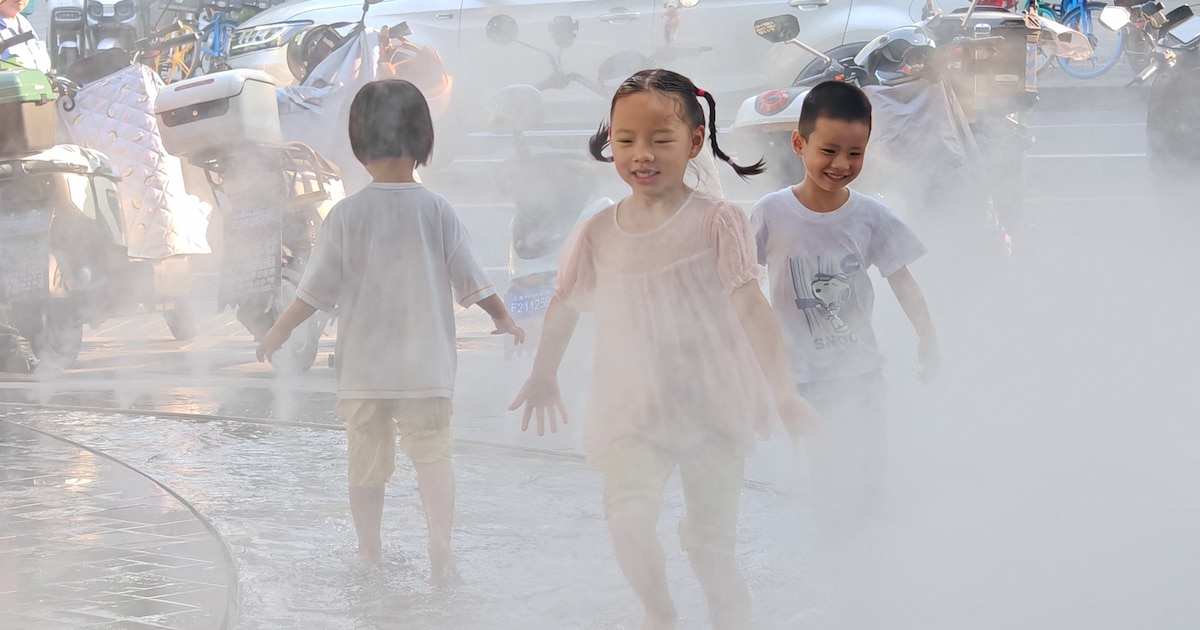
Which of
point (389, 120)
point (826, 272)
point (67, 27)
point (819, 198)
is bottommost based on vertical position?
point (67, 27)

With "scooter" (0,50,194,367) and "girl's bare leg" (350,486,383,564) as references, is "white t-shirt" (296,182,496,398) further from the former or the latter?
"scooter" (0,50,194,367)

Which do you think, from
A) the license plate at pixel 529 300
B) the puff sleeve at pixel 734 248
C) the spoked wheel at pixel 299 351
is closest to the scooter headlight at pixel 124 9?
the spoked wheel at pixel 299 351

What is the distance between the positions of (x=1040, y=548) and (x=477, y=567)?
46.2 inches

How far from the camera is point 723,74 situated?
6977mm

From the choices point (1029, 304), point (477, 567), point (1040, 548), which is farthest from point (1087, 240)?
point (477, 567)

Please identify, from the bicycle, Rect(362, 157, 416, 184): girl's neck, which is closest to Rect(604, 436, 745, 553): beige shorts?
Rect(362, 157, 416, 184): girl's neck

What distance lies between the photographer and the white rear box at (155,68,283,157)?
5242mm

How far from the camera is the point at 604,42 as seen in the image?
23.9ft

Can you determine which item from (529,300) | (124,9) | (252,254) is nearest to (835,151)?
(529,300)

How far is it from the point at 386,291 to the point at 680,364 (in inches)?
33.3

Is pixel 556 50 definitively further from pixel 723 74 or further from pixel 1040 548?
pixel 1040 548

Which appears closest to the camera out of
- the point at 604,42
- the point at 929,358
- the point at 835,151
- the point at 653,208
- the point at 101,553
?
the point at 653,208

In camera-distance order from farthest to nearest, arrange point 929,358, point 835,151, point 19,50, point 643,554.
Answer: point 19,50 → point 929,358 → point 835,151 → point 643,554

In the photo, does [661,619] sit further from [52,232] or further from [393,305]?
[52,232]
